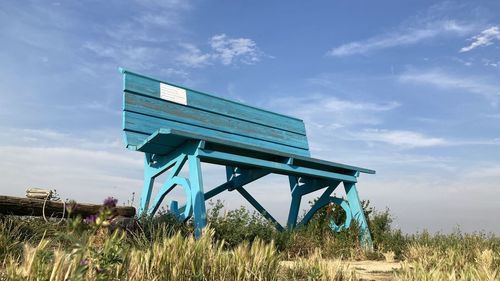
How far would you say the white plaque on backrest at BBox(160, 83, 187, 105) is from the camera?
7613 millimetres

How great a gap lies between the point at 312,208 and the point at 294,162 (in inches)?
65.8

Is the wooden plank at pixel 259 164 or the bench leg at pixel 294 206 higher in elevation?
the wooden plank at pixel 259 164

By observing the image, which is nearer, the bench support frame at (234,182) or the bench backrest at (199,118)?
the bench support frame at (234,182)

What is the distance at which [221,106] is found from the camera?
336 inches

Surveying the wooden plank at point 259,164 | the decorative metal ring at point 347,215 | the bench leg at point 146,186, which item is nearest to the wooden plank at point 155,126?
the wooden plank at point 259,164

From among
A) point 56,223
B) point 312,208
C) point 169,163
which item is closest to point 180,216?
point 169,163

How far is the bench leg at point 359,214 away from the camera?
25.1ft

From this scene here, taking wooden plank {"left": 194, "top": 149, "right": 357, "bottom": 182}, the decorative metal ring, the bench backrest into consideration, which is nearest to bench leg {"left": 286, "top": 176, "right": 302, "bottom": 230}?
the decorative metal ring

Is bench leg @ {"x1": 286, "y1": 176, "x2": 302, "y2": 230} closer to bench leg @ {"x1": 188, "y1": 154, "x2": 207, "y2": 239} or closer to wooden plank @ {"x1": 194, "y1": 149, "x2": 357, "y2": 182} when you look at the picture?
wooden plank @ {"x1": 194, "y1": 149, "x2": 357, "y2": 182}

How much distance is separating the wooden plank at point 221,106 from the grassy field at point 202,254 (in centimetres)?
220

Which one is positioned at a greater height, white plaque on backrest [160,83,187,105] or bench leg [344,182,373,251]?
white plaque on backrest [160,83,187,105]

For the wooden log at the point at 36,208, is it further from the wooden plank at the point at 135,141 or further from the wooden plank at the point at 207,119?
the wooden plank at the point at 207,119

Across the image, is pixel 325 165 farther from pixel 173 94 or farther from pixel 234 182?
pixel 173 94

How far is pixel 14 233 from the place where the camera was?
4.81 metres
